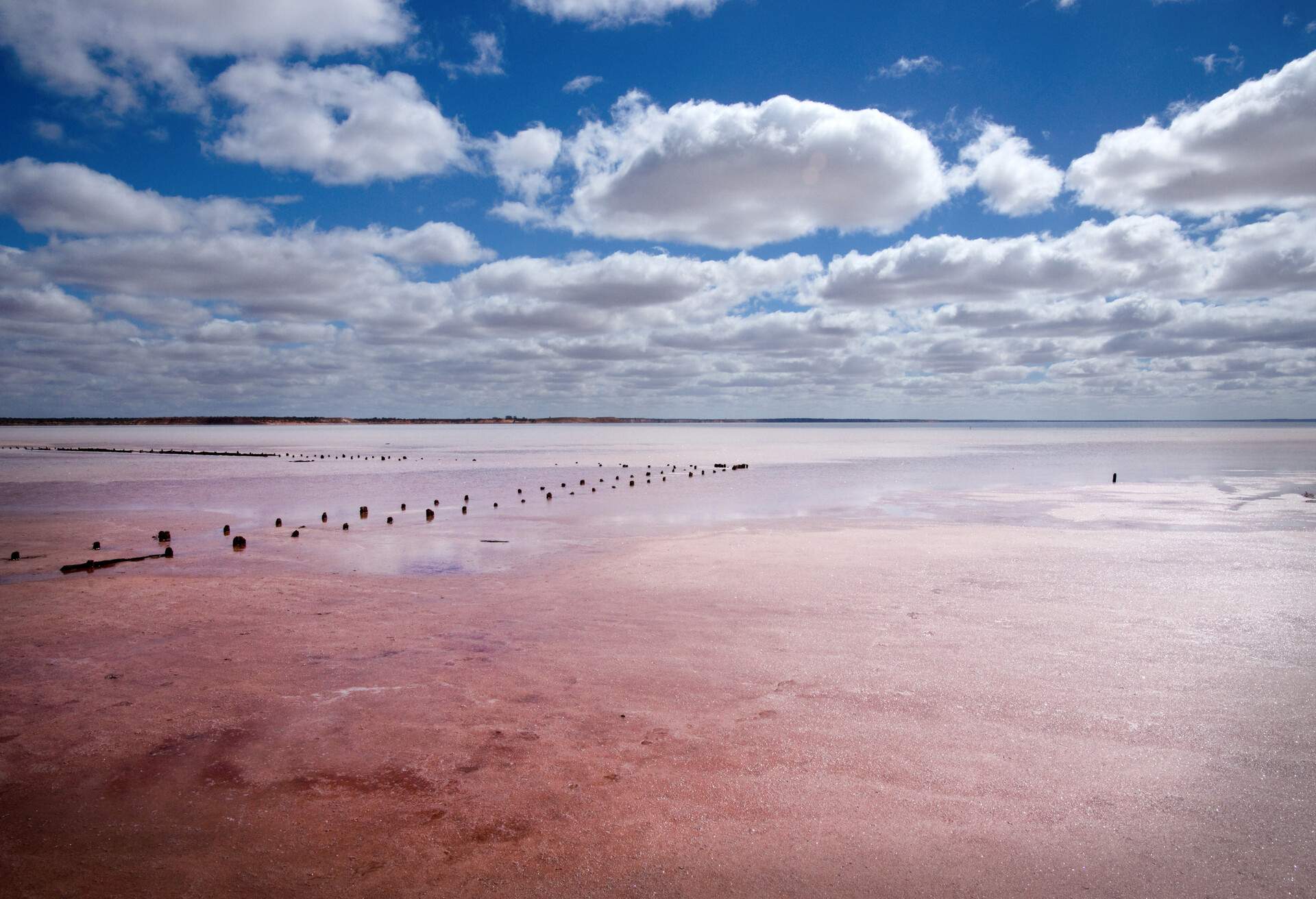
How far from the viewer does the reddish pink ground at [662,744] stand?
13.7ft

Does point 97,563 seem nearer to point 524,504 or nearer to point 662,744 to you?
point 662,744

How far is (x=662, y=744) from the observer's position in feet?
18.4

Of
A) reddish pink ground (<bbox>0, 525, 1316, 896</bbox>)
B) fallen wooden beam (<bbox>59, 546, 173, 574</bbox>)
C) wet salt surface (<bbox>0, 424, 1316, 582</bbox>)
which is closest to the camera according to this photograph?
reddish pink ground (<bbox>0, 525, 1316, 896</bbox>)

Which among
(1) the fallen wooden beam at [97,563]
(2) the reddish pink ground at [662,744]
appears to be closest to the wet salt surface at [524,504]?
(1) the fallen wooden beam at [97,563]

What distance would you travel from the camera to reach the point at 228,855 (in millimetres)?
4254

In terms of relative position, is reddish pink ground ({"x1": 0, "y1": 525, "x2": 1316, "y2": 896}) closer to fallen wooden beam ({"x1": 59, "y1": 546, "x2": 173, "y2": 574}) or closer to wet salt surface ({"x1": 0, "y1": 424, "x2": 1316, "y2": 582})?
fallen wooden beam ({"x1": 59, "y1": 546, "x2": 173, "y2": 574})

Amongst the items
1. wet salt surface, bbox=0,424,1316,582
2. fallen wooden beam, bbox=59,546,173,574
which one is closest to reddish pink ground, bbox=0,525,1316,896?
fallen wooden beam, bbox=59,546,173,574

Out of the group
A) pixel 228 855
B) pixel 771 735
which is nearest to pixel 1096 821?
pixel 771 735

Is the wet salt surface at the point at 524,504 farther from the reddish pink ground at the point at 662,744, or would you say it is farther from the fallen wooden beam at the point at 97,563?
the reddish pink ground at the point at 662,744

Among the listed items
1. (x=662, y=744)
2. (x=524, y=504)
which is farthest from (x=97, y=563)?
(x=524, y=504)

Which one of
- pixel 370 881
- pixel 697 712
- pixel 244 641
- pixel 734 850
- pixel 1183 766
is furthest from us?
pixel 244 641

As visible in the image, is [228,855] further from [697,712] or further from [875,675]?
[875,675]

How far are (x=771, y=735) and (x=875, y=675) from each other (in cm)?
172

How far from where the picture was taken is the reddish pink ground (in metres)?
4.17
